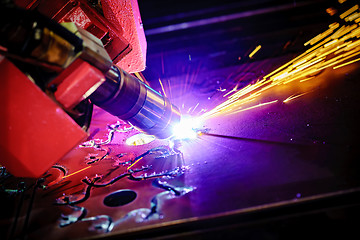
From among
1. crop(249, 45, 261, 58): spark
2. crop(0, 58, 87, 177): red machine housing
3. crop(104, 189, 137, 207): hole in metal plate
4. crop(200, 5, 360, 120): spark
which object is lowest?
crop(104, 189, 137, 207): hole in metal plate

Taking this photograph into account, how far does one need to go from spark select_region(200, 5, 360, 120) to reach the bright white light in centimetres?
13

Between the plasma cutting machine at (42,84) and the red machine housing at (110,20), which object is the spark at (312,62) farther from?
the plasma cutting machine at (42,84)

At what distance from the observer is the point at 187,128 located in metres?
1.99

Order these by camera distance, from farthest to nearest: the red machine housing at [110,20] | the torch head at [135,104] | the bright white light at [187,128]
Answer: the bright white light at [187,128] < the red machine housing at [110,20] < the torch head at [135,104]

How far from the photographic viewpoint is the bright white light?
72.7 inches

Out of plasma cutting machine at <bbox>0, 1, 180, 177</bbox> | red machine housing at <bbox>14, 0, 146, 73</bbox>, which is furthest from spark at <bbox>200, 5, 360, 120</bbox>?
plasma cutting machine at <bbox>0, 1, 180, 177</bbox>

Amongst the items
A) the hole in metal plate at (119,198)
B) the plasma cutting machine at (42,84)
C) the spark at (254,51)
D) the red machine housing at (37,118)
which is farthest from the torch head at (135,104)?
the spark at (254,51)

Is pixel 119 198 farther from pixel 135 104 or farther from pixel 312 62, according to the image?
pixel 312 62

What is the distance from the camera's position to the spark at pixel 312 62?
208 centimetres

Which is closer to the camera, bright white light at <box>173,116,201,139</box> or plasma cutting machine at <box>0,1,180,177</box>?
plasma cutting machine at <box>0,1,180,177</box>

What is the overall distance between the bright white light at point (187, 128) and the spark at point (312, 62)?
13 cm

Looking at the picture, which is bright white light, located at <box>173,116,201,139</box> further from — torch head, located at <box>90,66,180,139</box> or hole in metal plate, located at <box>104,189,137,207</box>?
hole in metal plate, located at <box>104,189,137,207</box>

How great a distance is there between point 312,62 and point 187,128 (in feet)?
5.64

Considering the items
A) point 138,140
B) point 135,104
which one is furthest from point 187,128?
point 135,104
